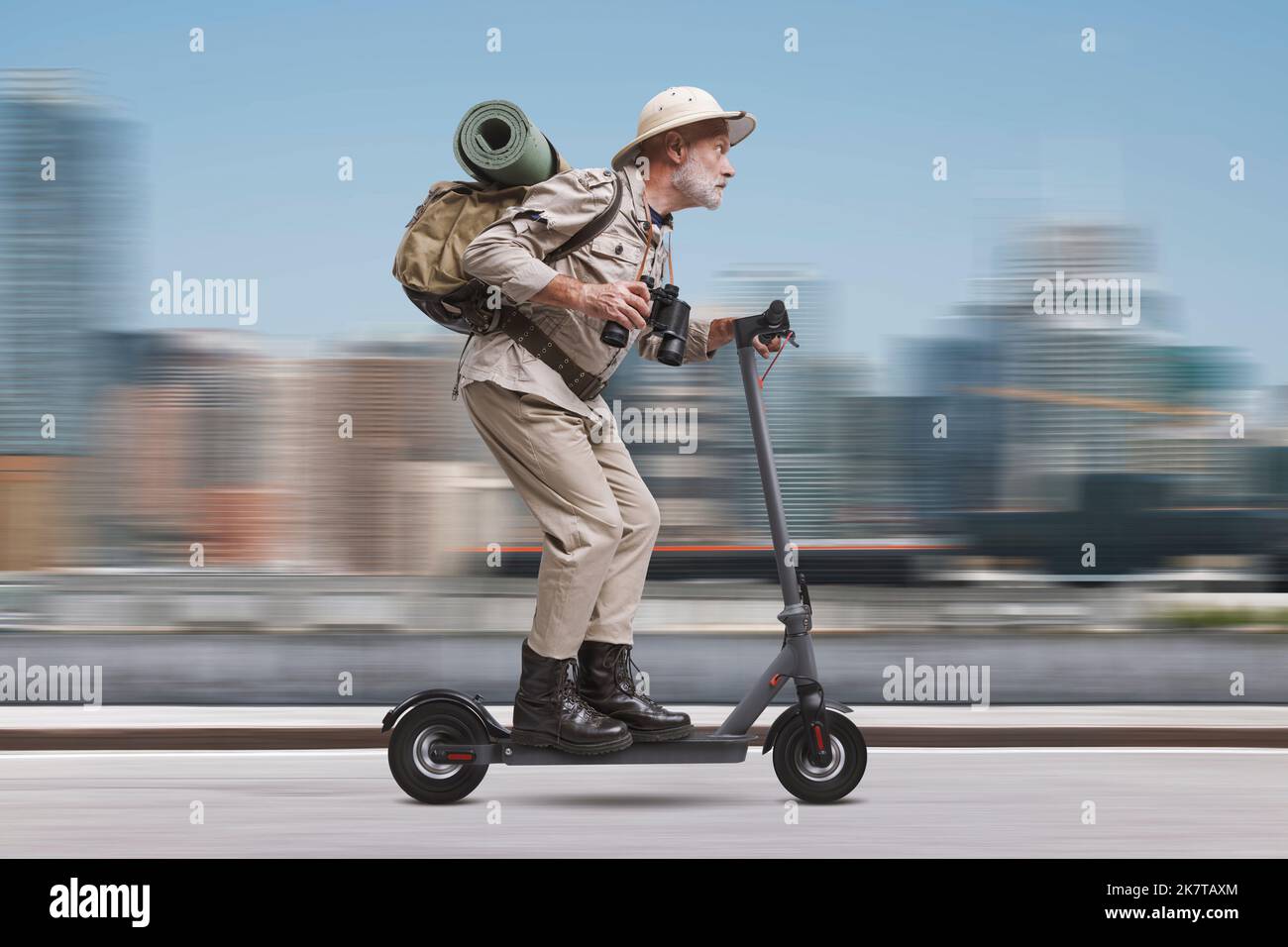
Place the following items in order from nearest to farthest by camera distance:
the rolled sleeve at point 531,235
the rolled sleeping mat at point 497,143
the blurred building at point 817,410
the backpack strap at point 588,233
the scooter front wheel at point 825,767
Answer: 1. the rolled sleeve at point 531,235
2. the rolled sleeping mat at point 497,143
3. the backpack strap at point 588,233
4. the scooter front wheel at point 825,767
5. the blurred building at point 817,410

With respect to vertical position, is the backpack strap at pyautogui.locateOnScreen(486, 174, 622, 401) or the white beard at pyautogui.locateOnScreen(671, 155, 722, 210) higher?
the white beard at pyautogui.locateOnScreen(671, 155, 722, 210)

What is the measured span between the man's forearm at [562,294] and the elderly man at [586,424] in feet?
0.30

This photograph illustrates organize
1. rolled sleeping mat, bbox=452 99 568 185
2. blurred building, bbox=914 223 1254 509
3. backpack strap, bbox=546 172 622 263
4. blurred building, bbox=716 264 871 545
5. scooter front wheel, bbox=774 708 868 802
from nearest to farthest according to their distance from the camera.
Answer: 1. rolled sleeping mat, bbox=452 99 568 185
2. backpack strap, bbox=546 172 622 263
3. scooter front wheel, bbox=774 708 868 802
4. blurred building, bbox=716 264 871 545
5. blurred building, bbox=914 223 1254 509

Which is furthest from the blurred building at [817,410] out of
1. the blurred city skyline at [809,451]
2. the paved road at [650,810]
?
the paved road at [650,810]

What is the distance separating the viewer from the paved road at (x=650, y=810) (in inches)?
120

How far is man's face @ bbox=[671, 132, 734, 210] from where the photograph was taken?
3.32 metres

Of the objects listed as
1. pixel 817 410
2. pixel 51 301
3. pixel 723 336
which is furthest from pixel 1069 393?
pixel 51 301

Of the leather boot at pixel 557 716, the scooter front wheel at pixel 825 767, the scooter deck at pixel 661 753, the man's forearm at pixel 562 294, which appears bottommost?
the scooter front wheel at pixel 825 767

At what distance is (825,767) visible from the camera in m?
3.39

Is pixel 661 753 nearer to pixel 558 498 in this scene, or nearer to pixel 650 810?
pixel 650 810

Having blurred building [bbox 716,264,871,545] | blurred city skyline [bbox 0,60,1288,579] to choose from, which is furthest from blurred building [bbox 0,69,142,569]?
blurred building [bbox 716,264,871,545]

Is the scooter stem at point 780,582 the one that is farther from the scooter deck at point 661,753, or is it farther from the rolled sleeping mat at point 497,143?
the rolled sleeping mat at point 497,143

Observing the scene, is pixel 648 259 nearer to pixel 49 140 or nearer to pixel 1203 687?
pixel 1203 687

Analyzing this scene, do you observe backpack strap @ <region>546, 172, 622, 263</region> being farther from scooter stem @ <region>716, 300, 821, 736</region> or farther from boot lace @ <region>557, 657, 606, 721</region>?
boot lace @ <region>557, 657, 606, 721</region>
